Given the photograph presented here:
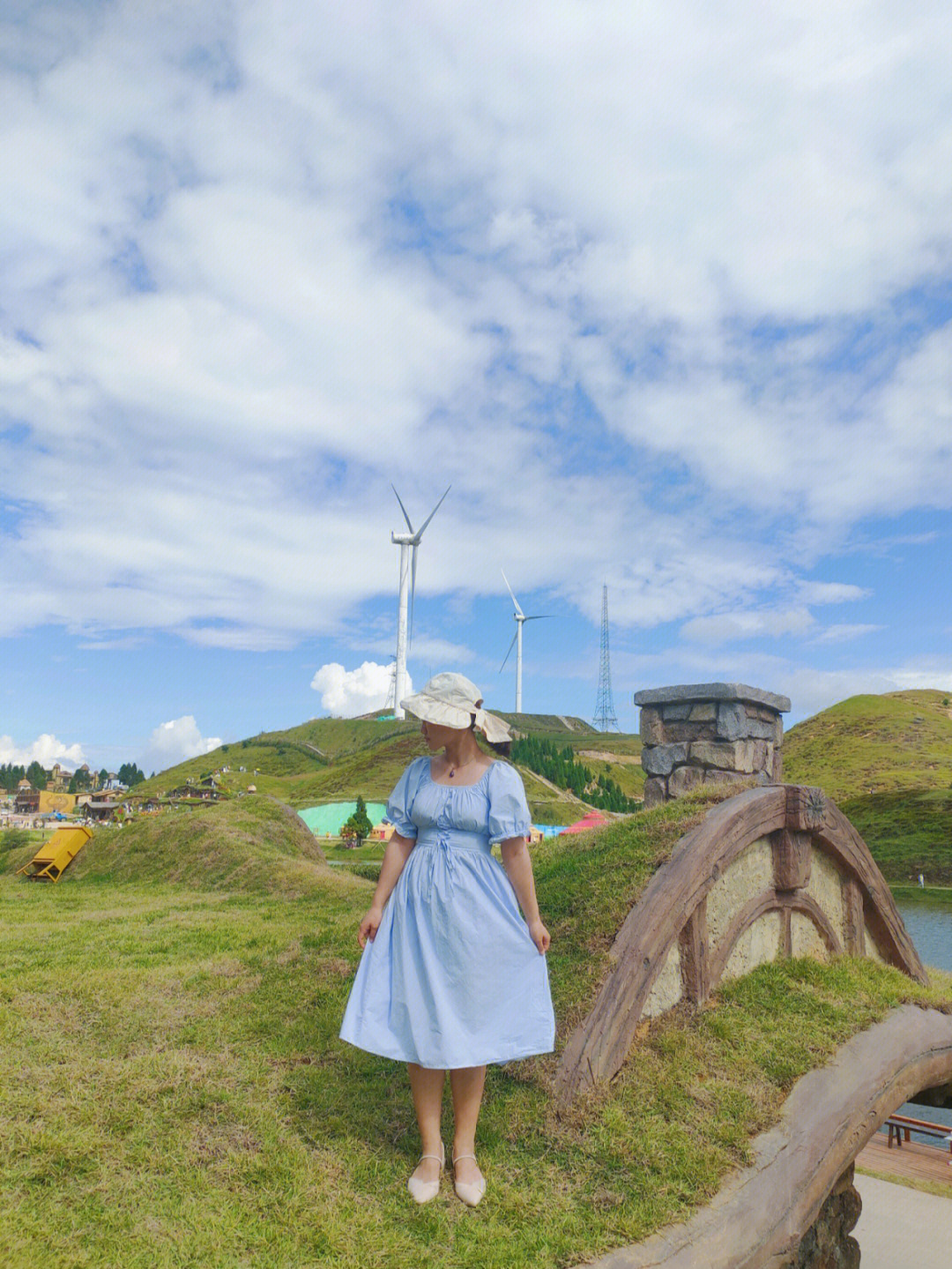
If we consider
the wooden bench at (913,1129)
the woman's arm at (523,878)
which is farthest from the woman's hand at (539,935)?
the wooden bench at (913,1129)

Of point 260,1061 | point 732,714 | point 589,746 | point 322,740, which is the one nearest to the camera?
point 260,1061

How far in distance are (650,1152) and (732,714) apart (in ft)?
17.5

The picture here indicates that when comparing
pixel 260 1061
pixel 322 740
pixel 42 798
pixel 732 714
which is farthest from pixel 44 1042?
pixel 322 740

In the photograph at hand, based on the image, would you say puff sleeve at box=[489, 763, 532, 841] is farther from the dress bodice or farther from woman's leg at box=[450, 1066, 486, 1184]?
woman's leg at box=[450, 1066, 486, 1184]

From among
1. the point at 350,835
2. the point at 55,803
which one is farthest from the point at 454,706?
the point at 55,803

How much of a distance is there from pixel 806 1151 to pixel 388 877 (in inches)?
Result: 127

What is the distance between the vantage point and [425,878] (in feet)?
13.8

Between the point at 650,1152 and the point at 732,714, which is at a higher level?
the point at 732,714

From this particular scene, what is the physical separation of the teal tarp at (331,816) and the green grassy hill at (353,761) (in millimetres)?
3764

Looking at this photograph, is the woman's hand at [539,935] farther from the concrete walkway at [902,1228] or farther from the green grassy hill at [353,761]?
the green grassy hill at [353,761]

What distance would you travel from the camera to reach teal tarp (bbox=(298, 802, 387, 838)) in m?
55.4

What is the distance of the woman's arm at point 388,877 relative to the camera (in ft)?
14.3

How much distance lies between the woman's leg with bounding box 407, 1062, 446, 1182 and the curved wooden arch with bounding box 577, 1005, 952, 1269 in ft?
3.08

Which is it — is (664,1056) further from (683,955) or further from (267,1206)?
(267,1206)
